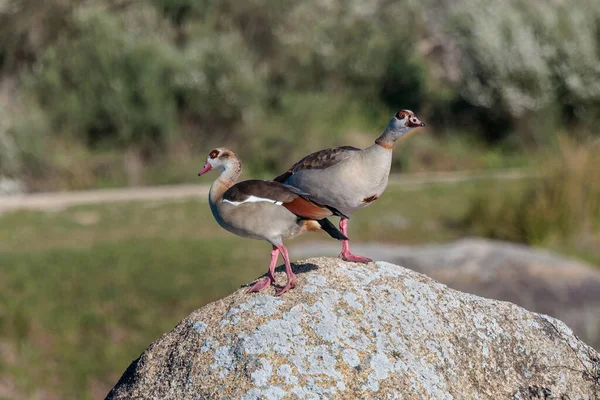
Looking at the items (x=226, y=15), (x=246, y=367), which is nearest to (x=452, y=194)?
(x=226, y=15)

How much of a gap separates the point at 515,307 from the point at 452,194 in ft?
52.8

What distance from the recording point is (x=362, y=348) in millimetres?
4160

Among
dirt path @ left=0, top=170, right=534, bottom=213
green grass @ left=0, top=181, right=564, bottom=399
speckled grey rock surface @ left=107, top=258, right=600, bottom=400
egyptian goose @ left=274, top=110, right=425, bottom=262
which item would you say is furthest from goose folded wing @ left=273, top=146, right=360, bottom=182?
dirt path @ left=0, top=170, right=534, bottom=213

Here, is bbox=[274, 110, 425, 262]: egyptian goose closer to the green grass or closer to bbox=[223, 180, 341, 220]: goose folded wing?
bbox=[223, 180, 341, 220]: goose folded wing

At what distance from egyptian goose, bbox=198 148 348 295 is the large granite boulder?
27.6 ft

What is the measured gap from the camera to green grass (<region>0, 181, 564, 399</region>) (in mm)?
11984

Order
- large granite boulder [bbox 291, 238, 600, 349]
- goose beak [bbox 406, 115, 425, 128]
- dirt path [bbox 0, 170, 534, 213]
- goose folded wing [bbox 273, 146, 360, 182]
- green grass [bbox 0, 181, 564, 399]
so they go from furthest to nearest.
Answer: dirt path [bbox 0, 170, 534, 213] < large granite boulder [bbox 291, 238, 600, 349] < green grass [bbox 0, 181, 564, 399] < goose folded wing [bbox 273, 146, 360, 182] < goose beak [bbox 406, 115, 425, 128]

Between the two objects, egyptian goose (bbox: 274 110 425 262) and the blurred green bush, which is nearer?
egyptian goose (bbox: 274 110 425 262)

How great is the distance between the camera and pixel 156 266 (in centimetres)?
1405

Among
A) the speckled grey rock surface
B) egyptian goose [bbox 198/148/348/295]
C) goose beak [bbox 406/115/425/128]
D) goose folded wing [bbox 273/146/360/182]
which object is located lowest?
the speckled grey rock surface

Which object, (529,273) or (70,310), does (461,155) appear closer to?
(529,273)

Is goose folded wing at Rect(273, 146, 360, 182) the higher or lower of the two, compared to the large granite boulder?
higher

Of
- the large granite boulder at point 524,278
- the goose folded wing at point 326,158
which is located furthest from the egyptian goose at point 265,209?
the large granite boulder at point 524,278

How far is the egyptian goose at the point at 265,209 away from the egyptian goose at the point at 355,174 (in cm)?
12
